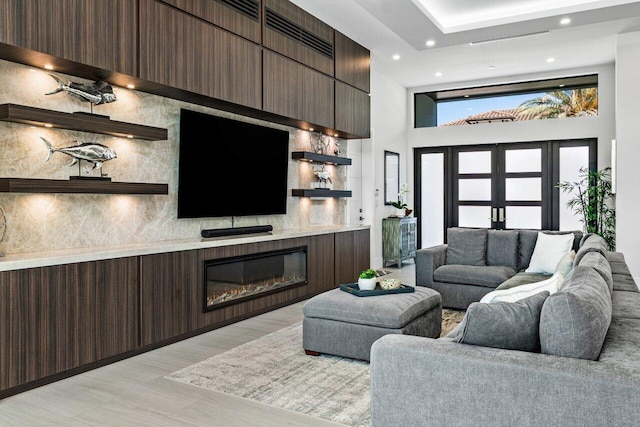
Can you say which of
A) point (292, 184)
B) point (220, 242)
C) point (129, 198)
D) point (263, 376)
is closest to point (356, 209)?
point (292, 184)

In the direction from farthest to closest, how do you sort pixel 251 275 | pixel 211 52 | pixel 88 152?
pixel 251 275, pixel 211 52, pixel 88 152

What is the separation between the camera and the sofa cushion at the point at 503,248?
5.73 metres

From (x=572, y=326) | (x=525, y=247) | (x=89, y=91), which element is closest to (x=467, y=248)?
(x=525, y=247)

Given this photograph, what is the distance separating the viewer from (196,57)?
4391mm

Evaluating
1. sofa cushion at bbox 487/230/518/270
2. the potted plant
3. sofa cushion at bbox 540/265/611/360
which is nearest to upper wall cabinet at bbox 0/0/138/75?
the potted plant

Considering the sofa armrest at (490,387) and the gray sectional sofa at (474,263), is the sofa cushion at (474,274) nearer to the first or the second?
the gray sectional sofa at (474,263)

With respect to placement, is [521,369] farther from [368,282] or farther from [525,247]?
[525,247]

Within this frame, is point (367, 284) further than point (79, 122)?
Yes

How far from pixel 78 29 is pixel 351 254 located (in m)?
4.36

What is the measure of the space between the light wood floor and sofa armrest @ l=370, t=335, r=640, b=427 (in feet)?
2.50

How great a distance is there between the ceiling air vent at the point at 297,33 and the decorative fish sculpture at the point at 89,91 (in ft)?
6.48

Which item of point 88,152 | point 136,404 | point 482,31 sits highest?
point 482,31

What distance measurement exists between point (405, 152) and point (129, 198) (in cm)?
671

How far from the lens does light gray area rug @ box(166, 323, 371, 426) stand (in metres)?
2.89
